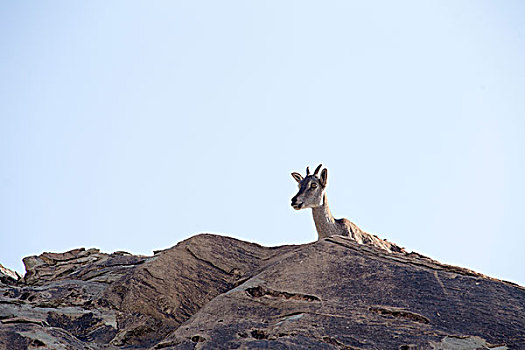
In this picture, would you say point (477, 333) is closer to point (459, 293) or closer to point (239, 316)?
point (459, 293)

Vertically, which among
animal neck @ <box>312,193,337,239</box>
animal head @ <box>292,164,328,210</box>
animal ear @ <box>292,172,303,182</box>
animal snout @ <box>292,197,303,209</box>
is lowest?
animal neck @ <box>312,193,337,239</box>

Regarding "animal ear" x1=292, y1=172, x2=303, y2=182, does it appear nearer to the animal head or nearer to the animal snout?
the animal head

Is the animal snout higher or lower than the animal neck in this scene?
higher

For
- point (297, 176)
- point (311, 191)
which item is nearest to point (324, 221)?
point (311, 191)

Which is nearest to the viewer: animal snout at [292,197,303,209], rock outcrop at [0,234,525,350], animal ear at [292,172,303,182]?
rock outcrop at [0,234,525,350]

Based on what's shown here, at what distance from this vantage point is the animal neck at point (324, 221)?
14.7m

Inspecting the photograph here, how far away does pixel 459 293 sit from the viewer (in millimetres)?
7195

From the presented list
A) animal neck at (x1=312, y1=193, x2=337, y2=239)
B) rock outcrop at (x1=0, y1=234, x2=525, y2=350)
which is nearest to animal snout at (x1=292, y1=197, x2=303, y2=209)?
animal neck at (x1=312, y1=193, x2=337, y2=239)

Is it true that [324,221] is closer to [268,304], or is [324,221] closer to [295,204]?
[295,204]

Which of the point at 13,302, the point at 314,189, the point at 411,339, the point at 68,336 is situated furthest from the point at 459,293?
the point at 314,189

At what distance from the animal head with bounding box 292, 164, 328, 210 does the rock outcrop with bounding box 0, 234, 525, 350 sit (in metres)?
5.01

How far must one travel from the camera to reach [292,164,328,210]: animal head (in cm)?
1470

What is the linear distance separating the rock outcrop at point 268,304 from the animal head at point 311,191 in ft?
16.4

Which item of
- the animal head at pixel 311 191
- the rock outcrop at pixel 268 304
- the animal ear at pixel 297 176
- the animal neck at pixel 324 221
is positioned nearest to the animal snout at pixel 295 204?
the animal head at pixel 311 191
